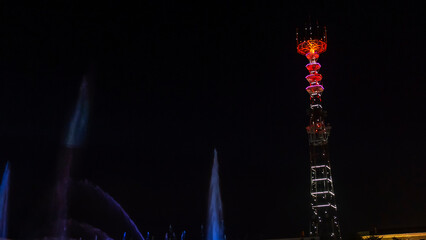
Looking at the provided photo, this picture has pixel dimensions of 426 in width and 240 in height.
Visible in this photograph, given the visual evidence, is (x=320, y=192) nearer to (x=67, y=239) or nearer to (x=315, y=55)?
(x=315, y=55)

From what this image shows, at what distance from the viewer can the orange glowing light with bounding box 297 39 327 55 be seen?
78.8 meters

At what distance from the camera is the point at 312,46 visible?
3123 inches

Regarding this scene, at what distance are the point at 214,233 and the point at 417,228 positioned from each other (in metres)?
37.3

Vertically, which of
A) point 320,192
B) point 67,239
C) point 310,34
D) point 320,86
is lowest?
point 67,239

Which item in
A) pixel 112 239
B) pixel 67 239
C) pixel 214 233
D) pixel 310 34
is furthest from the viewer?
pixel 310 34

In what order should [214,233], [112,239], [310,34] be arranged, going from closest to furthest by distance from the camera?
1. [214,233]
2. [112,239]
3. [310,34]

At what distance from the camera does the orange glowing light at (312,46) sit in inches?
3103

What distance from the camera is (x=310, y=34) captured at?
79062 mm

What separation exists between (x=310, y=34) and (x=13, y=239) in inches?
1947

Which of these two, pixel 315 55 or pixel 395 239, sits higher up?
pixel 315 55

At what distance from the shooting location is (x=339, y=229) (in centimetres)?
7794

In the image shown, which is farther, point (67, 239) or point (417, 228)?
point (417, 228)

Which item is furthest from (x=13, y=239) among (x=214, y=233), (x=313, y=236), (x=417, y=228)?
(x=417, y=228)

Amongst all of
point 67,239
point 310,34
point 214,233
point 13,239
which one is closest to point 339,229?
point 214,233
